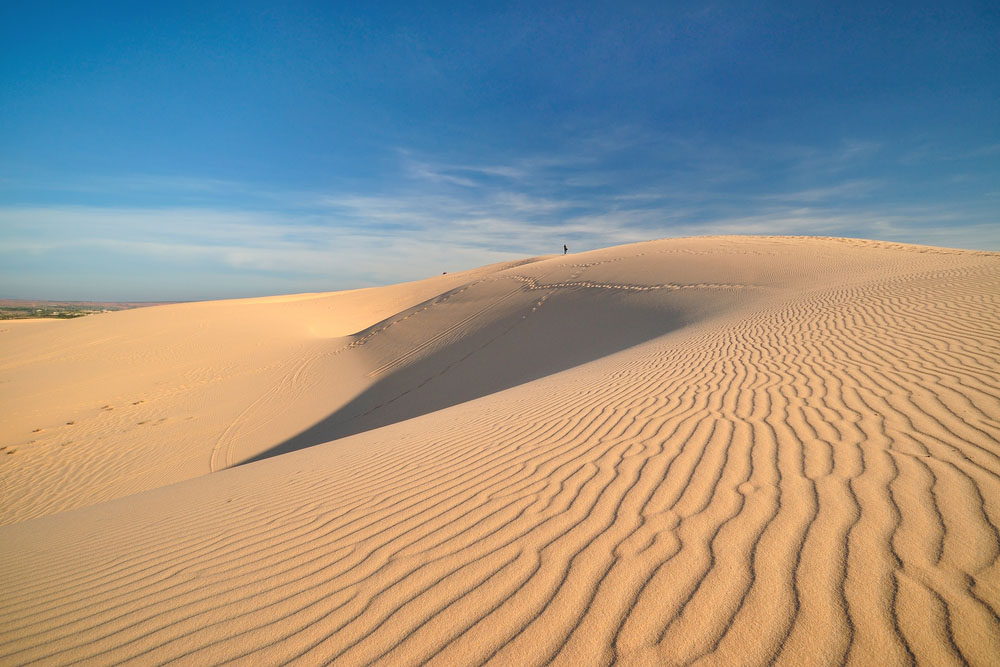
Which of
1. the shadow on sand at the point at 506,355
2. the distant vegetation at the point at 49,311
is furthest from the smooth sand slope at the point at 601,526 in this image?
the distant vegetation at the point at 49,311

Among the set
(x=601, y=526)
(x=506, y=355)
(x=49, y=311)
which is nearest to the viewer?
(x=601, y=526)

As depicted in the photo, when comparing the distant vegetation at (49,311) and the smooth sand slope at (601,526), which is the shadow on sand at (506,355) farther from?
the distant vegetation at (49,311)

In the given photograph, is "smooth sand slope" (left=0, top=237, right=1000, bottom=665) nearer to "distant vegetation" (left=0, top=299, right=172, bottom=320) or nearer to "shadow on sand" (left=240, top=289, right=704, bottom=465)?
"shadow on sand" (left=240, top=289, right=704, bottom=465)

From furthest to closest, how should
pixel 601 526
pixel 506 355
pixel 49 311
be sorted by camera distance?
pixel 49 311
pixel 506 355
pixel 601 526

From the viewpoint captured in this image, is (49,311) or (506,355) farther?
(49,311)

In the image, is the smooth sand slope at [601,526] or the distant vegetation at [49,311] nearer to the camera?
the smooth sand slope at [601,526]

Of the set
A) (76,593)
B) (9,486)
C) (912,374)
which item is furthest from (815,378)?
(9,486)

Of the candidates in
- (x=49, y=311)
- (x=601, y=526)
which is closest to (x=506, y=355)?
(x=601, y=526)

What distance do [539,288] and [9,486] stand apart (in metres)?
15.2

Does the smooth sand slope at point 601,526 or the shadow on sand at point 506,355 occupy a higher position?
the smooth sand slope at point 601,526

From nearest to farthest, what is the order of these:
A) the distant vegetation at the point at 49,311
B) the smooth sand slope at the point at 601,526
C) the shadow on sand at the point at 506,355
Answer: the smooth sand slope at the point at 601,526
the shadow on sand at the point at 506,355
the distant vegetation at the point at 49,311

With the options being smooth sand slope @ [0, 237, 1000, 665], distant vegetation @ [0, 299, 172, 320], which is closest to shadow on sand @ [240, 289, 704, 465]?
smooth sand slope @ [0, 237, 1000, 665]

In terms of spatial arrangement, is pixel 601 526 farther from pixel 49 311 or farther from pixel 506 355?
pixel 49 311

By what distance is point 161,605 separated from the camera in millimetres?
2244
